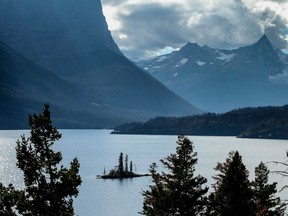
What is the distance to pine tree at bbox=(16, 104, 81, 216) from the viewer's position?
27766 mm

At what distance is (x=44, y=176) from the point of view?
93.4 ft

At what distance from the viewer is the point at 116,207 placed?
14175cm

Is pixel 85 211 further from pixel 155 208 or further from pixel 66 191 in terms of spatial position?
pixel 66 191

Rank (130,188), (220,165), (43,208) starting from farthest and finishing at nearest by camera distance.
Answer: (130,188) → (220,165) → (43,208)

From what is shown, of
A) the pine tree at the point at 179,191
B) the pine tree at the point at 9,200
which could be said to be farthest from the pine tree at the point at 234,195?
the pine tree at the point at 9,200

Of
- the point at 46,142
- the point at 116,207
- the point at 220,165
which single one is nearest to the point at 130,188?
the point at 116,207

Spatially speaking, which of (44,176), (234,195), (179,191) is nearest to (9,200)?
(44,176)

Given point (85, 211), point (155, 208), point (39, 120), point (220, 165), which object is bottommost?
point (85, 211)

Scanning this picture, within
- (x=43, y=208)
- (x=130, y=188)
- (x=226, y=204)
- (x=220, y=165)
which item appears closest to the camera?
(x=43, y=208)

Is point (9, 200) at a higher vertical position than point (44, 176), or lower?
lower

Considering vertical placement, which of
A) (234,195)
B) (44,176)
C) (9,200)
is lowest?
→ (234,195)

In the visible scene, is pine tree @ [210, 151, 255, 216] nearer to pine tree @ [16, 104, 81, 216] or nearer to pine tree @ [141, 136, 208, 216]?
pine tree @ [141, 136, 208, 216]

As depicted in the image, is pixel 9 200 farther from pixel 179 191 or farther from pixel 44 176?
pixel 179 191

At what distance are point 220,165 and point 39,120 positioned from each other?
17881 millimetres
